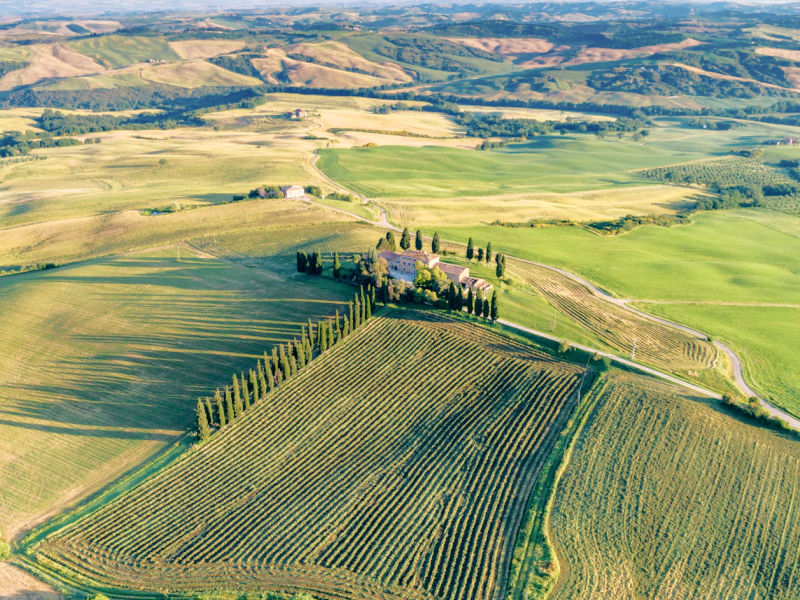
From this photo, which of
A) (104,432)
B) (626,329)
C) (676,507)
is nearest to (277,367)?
(104,432)

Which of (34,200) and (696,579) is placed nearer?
(696,579)

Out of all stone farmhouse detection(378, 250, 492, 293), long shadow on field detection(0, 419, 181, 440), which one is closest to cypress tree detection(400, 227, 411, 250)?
stone farmhouse detection(378, 250, 492, 293)

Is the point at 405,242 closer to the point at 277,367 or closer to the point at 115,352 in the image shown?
the point at 277,367

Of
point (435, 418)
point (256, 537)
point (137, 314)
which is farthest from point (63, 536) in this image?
point (137, 314)

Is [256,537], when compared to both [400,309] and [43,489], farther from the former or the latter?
[400,309]

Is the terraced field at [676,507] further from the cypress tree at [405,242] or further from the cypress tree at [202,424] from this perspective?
the cypress tree at [405,242]

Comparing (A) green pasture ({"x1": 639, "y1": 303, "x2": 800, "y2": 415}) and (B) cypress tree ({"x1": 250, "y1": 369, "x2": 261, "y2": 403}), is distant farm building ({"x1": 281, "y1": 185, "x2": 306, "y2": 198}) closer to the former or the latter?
(A) green pasture ({"x1": 639, "y1": 303, "x2": 800, "y2": 415})

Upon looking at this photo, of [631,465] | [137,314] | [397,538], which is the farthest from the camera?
[137,314]
